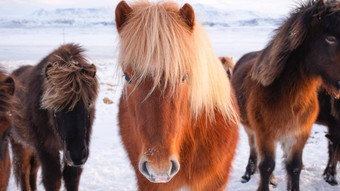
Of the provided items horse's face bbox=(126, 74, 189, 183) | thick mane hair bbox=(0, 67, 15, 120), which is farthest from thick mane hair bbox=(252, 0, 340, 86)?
thick mane hair bbox=(0, 67, 15, 120)

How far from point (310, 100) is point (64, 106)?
297 cm

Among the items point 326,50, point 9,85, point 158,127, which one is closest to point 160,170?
point 158,127

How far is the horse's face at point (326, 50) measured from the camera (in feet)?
8.83

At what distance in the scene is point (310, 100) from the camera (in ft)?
10.7

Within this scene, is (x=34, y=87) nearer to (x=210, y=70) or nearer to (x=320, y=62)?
(x=210, y=70)

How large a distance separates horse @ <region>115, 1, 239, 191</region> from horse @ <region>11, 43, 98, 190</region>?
1.15 meters

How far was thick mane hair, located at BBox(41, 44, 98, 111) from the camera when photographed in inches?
116

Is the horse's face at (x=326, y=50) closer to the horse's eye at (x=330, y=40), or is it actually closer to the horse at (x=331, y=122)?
the horse's eye at (x=330, y=40)

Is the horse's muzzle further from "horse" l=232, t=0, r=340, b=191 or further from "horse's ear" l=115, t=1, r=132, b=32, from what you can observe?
"horse" l=232, t=0, r=340, b=191

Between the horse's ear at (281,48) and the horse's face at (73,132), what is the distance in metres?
2.27

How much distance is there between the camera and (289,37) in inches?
121

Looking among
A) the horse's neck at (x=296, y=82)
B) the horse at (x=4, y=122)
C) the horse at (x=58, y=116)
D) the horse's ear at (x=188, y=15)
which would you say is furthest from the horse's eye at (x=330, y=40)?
the horse at (x=4, y=122)

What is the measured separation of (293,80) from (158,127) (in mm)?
2310

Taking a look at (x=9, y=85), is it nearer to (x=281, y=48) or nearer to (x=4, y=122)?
(x=4, y=122)
